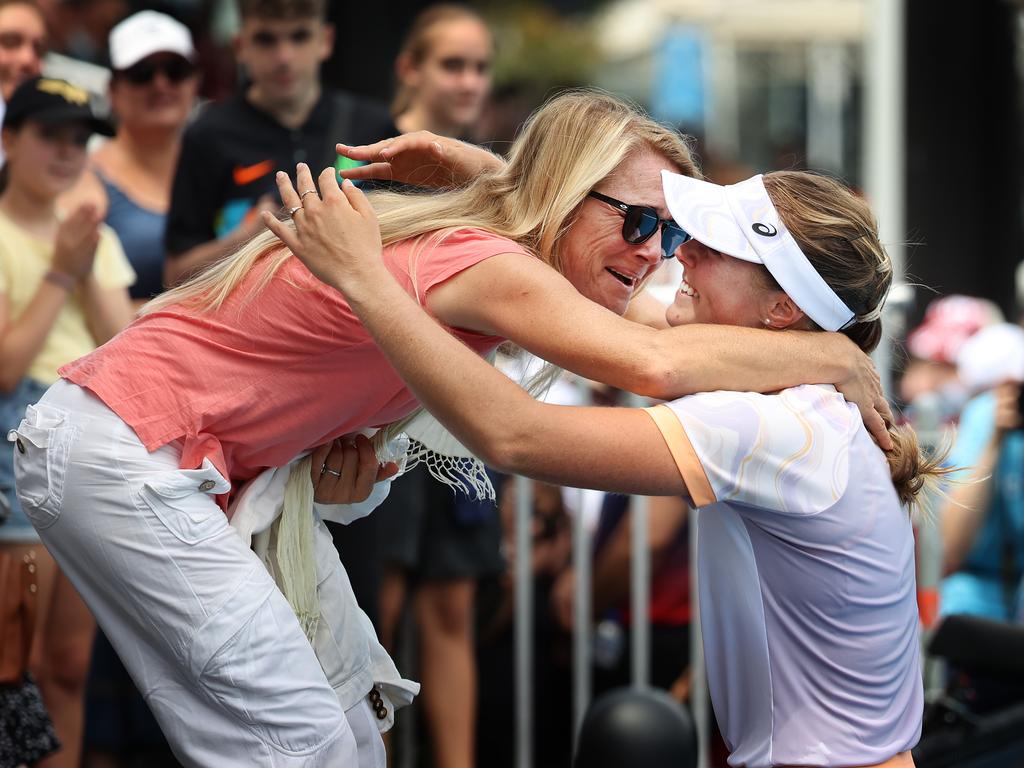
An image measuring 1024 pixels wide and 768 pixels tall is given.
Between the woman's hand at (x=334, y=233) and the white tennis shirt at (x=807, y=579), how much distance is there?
0.52m

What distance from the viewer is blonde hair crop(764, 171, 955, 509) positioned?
222 centimetres

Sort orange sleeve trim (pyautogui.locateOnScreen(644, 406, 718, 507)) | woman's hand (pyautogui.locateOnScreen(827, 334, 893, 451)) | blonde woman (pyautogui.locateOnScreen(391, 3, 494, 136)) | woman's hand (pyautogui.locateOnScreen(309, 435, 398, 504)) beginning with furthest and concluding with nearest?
blonde woman (pyautogui.locateOnScreen(391, 3, 494, 136)) → woman's hand (pyautogui.locateOnScreen(309, 435, 398, 504)) → woman's hand (pyautogui.locateOnScreen(827, 334, 893, 451)) → orange sleeve trim (pyautogui.locateOnScreen(644, 406, 718, 507))

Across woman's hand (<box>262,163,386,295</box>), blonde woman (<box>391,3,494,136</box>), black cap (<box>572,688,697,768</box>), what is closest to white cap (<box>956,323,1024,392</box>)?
blonde woman (<box>391,3,494,136</box>)

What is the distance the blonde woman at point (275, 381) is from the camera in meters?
2.19

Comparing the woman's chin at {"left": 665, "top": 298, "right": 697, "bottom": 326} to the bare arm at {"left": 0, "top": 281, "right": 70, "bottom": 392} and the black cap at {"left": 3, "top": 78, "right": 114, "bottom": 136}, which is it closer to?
the bare arm at {"left": 0, "top": 281, "right": 70, "bottom": 392}

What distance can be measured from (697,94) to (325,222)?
10664 millimetres

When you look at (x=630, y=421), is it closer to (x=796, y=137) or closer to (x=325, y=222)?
(x=325, y=222)

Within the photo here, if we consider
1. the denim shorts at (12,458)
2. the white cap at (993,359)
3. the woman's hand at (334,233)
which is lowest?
the white cap at (993,359)

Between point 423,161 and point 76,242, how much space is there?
1.27 metres

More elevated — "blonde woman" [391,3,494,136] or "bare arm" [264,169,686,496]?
"blonde woman" [391,3,494,136]

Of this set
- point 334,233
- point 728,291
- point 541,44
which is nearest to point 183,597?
point 334,233

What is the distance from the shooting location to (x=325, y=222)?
7.20ft

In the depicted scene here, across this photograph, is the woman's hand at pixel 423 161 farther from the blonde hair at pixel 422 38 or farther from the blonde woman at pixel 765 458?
the blonde hair at pixel 422 38

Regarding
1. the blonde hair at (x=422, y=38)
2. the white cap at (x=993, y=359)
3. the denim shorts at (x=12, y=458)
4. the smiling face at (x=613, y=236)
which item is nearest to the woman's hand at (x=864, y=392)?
the smiling face at (x=613, y=236)
